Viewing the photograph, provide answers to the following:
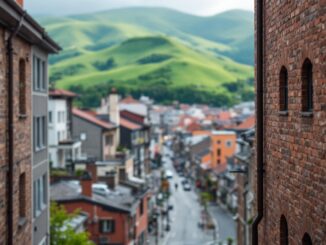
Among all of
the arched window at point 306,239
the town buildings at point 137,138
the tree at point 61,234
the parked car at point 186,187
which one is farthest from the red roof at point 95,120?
the arched window at point 306,239

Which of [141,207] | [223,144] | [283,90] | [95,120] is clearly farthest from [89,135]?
[283,90]

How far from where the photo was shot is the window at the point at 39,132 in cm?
2773

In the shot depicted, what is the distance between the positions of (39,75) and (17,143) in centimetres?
779

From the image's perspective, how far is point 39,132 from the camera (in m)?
29.1

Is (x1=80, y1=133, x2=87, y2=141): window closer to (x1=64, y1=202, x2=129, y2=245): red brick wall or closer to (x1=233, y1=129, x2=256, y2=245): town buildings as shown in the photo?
(x1=233, y1=129, x2=256, y2=245): town buildings

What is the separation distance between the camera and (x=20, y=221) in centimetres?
2198

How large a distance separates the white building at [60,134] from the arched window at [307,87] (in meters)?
59.1

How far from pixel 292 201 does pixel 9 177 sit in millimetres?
8518

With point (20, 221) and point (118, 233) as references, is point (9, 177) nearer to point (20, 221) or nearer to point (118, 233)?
point (20, 221)

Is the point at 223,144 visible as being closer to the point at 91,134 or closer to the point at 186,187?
the point at 186,187

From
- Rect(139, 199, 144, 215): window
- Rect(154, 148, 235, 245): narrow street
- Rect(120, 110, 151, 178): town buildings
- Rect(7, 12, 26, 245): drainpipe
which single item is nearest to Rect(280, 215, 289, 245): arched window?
Rect(7, 12, 26, 245): drainpipe

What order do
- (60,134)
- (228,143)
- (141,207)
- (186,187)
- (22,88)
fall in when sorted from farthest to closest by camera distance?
(186,187), (228,143), (60,134), (141,207), (22,88)

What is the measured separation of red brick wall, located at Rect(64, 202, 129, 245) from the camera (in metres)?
50.7

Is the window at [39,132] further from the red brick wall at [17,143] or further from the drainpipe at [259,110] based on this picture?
the drainpipe at [259,110]
